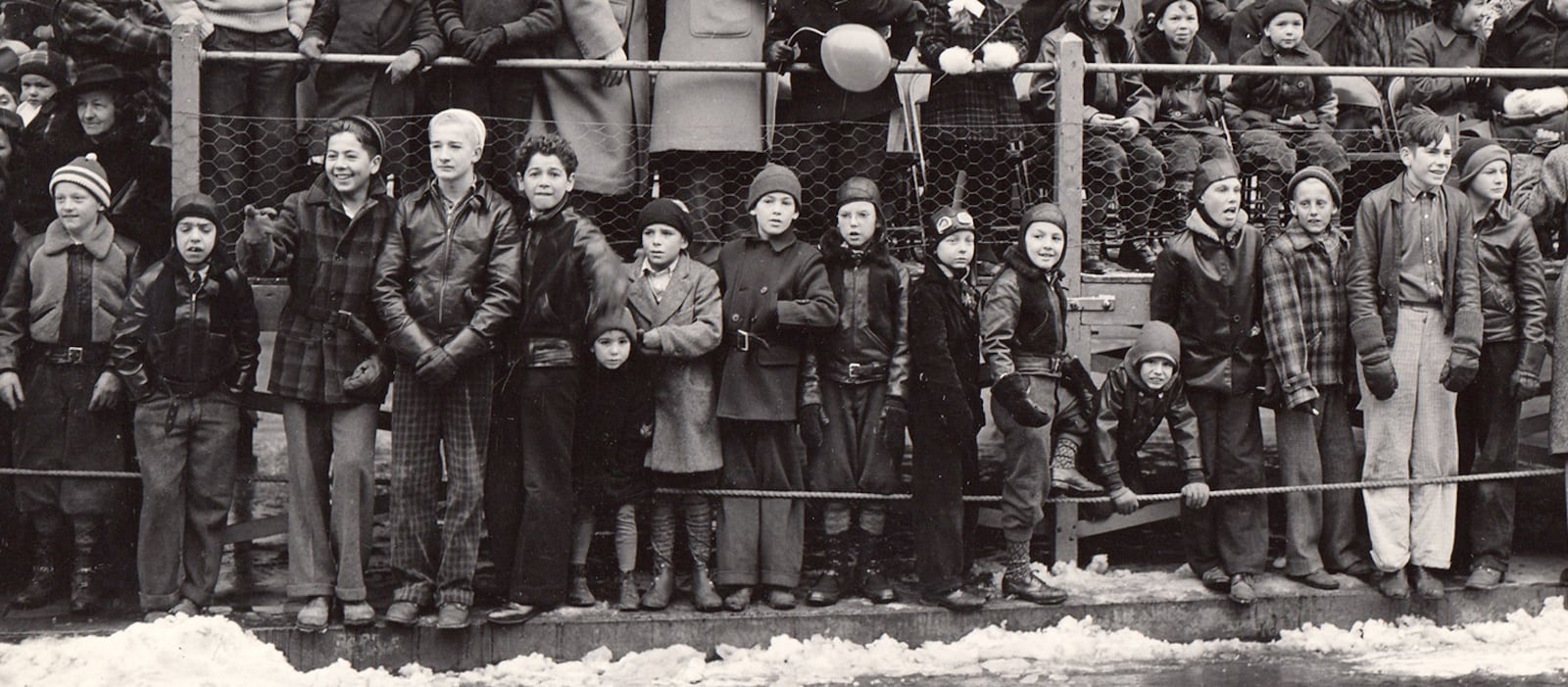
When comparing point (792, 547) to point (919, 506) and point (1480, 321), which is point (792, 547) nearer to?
point (919, 506)

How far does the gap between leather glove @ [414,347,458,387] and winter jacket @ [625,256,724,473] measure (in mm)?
866

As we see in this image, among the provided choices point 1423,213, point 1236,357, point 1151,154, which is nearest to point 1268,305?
point 1236,357

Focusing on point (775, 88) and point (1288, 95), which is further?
point (1288, 95)

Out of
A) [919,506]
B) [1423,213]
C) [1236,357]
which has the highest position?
[1423,213]

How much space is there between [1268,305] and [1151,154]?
133cm

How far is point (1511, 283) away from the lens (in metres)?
7.43

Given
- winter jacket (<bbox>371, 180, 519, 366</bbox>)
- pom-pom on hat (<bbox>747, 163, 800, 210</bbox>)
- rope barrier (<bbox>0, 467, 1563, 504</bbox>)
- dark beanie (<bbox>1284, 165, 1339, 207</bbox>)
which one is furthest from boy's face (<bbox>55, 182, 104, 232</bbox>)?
dark beanie (<bbox>1284, 165, 1339, 207</bbox>)

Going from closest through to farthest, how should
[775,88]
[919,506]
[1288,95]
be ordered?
[919,506] < [775,88] < [1288,95]

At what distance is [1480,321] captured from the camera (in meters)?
7.25

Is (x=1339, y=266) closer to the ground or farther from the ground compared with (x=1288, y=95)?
closer to the ground

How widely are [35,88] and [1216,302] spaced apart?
5.92m

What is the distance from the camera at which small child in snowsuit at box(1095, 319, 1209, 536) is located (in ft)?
23.5

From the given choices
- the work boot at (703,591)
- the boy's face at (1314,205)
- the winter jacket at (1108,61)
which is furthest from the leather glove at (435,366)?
the boy's face at (1314,205)

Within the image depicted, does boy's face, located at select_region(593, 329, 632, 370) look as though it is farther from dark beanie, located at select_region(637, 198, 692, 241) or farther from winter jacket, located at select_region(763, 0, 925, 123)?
winter jacket, located at select_region(763, 0, 925, 123)
